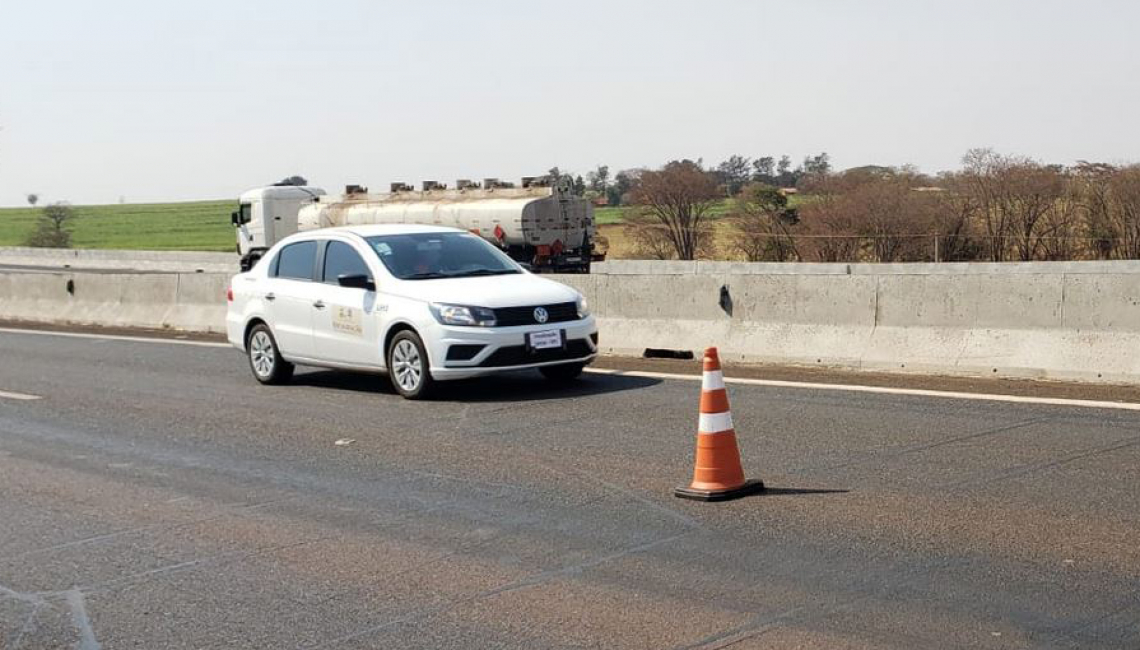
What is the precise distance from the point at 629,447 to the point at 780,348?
511cm

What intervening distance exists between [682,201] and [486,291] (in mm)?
35500

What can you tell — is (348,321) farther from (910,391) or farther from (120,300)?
(120,300)

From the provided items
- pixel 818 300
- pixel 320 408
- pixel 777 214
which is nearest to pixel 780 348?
pixel 818 300

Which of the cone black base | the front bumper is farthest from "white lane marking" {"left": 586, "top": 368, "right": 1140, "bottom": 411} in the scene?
the cone black base

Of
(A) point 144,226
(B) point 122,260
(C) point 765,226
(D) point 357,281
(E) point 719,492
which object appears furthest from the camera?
(A) point 144,226

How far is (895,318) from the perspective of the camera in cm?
1423

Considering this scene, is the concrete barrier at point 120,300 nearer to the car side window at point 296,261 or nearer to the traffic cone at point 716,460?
the car side window at point 296,261

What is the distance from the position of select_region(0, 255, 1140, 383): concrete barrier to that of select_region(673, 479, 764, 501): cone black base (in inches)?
207

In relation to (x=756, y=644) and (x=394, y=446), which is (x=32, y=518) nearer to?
(x=394, y=446)

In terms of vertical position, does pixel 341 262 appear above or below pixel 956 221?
below

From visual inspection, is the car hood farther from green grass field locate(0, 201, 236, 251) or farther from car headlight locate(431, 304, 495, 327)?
green grass field locate(0, 201, 236, 251)

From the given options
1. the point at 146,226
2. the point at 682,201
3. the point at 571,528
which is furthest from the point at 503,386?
the point at 146,226

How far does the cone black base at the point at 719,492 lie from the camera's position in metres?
8.44

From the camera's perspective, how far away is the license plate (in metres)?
13.0
